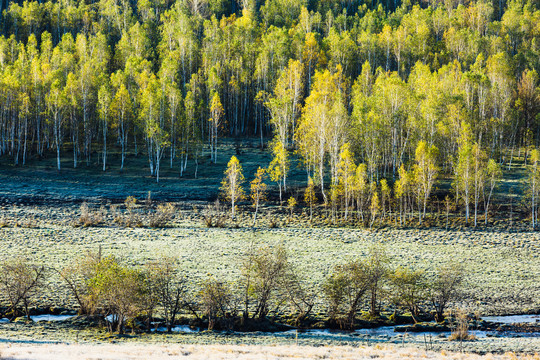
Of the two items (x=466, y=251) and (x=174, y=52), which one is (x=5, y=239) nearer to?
(x=466, y=251)

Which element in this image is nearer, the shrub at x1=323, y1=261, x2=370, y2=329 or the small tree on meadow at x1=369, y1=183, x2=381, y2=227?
the shrub at x1=323, y1=261, x2=370, y2=329

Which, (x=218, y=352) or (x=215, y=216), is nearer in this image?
(x=218, y=352)

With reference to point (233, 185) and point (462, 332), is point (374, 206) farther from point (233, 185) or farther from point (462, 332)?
point (462, 332)

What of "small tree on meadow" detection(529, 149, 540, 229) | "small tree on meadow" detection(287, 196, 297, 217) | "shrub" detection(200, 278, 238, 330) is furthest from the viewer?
"small tree on meadow" detection(287, 196, 297, 217)


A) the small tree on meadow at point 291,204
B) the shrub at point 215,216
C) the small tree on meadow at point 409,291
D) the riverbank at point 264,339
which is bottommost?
the riverbank at point 264,339

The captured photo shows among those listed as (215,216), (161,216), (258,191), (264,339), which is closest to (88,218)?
(161,216)

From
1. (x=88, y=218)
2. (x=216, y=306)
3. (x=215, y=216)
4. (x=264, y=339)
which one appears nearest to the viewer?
(x=264, y=339)

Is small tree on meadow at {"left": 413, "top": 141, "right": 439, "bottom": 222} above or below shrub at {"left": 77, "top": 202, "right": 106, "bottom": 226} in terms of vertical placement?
above

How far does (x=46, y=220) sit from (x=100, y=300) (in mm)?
25136

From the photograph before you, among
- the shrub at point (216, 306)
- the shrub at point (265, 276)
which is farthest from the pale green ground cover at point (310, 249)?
the shrub at point (216, 306)

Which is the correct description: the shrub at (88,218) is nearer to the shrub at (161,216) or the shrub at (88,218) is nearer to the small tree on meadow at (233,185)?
the shrub at (161,216)

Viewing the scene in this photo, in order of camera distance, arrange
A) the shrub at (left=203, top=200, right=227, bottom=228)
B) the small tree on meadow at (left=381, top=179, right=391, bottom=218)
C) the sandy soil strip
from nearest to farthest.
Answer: the sandy soil strip < the shrub at (left=203, top=200, right=227, bottom=228) < the small tree on meadow at (left=381, top=179, right=391, bottom=218)

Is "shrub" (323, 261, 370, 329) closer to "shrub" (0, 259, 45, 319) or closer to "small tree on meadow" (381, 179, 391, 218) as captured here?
"shrub" (0, 259, 45, 319)

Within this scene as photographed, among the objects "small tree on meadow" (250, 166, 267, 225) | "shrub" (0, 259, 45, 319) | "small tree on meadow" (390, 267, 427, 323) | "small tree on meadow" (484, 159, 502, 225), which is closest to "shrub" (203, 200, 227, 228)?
"small tree on meadow" (250, 166, 267, 225)
